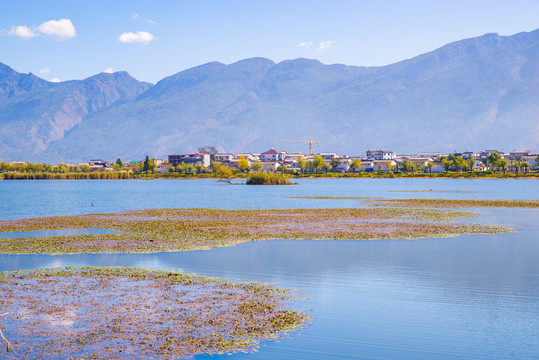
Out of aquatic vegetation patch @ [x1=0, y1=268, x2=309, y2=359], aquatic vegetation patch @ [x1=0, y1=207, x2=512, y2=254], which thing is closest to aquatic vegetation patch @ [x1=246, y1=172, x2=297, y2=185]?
aquatic vegetation patch @ [x1=0, y1=207, x2=512, y2=254]

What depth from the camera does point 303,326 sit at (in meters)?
17.3

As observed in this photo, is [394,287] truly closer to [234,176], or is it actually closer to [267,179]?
[267,179]

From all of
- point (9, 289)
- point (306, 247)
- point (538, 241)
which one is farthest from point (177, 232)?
point (538, 241)

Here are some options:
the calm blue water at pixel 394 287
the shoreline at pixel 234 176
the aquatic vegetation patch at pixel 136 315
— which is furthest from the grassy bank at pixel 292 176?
the aquatic vegetation patch at pixel 136 315

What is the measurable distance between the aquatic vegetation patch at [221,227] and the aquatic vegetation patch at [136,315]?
27.4 feet

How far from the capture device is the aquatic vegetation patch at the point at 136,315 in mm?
15359

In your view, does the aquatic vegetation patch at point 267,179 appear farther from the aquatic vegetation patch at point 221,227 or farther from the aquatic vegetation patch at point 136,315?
the aquatic vegetation patch at point 136,315

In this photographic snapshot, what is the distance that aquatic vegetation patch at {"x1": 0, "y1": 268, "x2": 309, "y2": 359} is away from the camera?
1536cm

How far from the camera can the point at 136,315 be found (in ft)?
59.1

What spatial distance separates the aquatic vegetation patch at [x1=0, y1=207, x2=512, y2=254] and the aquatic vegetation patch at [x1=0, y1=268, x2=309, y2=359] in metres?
8.35

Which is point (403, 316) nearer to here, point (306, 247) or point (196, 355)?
point (196, 355)

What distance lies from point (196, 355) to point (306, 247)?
58.8ft

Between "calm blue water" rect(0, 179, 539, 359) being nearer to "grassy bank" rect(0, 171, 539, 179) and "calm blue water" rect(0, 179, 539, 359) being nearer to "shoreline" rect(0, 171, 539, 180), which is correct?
"grassy bank" rect(0, 171, 539, 179)

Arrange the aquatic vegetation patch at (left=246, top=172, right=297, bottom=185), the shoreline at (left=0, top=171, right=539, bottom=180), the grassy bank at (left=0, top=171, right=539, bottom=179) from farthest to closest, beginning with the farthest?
the shoreline at (left=0, top=171, right=539, bottom=180)
the grassy bank at (left=0, top=171, right=539, bottom=179)
the aquatic vegetation patch at (left=246, top=172, right=297, bottom=185)
